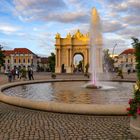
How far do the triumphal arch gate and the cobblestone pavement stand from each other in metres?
94.0

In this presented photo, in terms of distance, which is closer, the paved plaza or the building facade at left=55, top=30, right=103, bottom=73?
the paved plaza

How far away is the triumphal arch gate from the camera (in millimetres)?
106250

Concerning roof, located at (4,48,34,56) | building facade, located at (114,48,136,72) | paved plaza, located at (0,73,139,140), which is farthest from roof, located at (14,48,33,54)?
paved plaza, located at (0,73,139,140)

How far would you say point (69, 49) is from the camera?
106125 millimetres

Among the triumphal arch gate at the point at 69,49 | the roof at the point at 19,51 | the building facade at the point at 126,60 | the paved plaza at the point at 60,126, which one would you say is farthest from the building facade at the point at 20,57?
the paved plaza at the point at 60,126

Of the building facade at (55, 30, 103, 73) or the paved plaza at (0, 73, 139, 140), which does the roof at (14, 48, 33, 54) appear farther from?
the paved plaza at (0, 73, 139, 140)

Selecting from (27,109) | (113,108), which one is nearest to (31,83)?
(27,109)

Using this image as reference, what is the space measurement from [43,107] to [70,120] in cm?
210

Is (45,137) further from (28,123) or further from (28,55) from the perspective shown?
(28,55)

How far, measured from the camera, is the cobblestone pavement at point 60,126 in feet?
27.8

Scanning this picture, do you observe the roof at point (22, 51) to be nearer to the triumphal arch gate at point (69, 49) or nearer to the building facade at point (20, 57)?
the building facade at point (20, 57)

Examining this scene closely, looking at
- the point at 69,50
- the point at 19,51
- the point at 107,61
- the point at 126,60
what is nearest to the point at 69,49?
the point at 69,50

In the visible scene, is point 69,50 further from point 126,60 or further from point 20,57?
point 126,60

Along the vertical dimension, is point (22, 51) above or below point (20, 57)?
above
